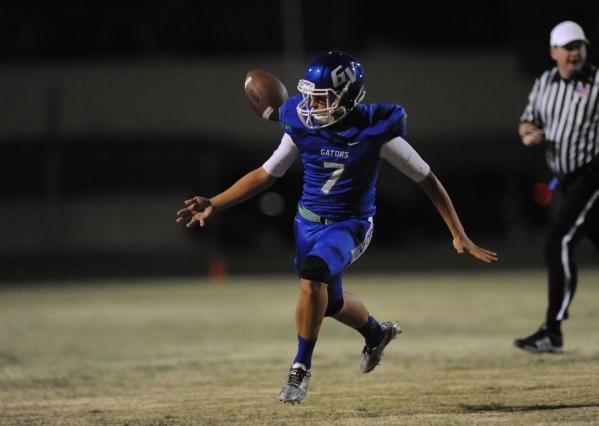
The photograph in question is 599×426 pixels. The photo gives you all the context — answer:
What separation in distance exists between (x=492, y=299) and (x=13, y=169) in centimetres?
1547

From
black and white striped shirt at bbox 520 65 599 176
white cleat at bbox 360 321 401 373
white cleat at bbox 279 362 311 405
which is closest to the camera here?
white cleat at bbox 279 362 311 405

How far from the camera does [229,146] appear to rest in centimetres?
2291

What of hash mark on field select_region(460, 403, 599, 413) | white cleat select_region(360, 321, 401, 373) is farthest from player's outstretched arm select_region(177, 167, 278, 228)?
hash mark on field select_region(460, 403, 599, 413)

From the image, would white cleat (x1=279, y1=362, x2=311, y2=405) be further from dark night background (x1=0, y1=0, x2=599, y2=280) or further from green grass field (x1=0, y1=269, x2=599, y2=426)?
dark night background (x1=0, y1=0, x2=599, y2=280)

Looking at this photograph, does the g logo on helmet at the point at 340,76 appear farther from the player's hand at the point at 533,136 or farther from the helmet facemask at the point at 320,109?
the player's hand at the point at 533,136

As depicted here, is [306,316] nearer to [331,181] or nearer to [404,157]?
[331,181]

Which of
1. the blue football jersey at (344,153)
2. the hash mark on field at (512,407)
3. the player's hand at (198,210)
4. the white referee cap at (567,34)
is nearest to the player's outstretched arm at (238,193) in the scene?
the player's hand at (198,210)

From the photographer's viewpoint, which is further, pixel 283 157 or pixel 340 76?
pixel 283 157

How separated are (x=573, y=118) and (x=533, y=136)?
33 cm

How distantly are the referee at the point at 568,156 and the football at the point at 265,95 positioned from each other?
1.73m

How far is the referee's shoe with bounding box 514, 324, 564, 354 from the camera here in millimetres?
5812

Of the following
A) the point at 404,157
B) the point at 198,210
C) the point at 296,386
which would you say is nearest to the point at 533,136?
the point at 404,157

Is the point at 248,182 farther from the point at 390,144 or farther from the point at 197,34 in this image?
the point at 197,34

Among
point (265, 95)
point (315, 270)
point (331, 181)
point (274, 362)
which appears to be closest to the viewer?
point (315, 270)
